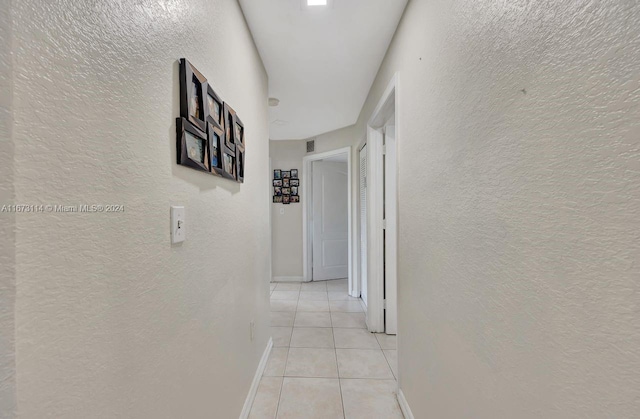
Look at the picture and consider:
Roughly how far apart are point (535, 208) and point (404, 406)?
151cm

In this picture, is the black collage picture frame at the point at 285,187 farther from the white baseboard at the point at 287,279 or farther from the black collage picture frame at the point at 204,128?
the black collage picture frame at the point at 204,128

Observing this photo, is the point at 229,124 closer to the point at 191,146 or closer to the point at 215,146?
the point at 215,146

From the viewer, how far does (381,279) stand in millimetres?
2648

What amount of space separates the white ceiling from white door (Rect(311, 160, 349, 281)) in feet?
5.37

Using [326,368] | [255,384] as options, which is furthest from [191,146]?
[326,368]

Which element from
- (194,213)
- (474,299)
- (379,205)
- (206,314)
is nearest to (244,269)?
(206,314)

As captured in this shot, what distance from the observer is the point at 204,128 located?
997mm

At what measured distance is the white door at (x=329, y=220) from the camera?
179 inches

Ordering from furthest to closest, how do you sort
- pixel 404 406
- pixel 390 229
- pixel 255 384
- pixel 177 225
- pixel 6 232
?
1. pixel 390 229
2. pixel 255 384
3. pixel 404 406
4. pixel 177 225
5. pixel 6 232

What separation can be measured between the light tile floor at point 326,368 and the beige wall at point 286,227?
114 cm

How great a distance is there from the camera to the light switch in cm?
82

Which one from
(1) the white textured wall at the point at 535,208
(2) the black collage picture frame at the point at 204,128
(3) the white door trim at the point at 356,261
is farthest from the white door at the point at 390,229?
(2) the black collage picture frame at the point at 204,128

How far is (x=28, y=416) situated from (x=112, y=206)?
0.35 metres

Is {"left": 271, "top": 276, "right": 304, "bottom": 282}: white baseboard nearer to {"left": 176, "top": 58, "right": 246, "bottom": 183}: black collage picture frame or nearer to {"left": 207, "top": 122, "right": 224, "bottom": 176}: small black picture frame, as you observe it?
{"left": 176, "top": 58, "right": 246, "bottom": 183}: black collage picture frame
